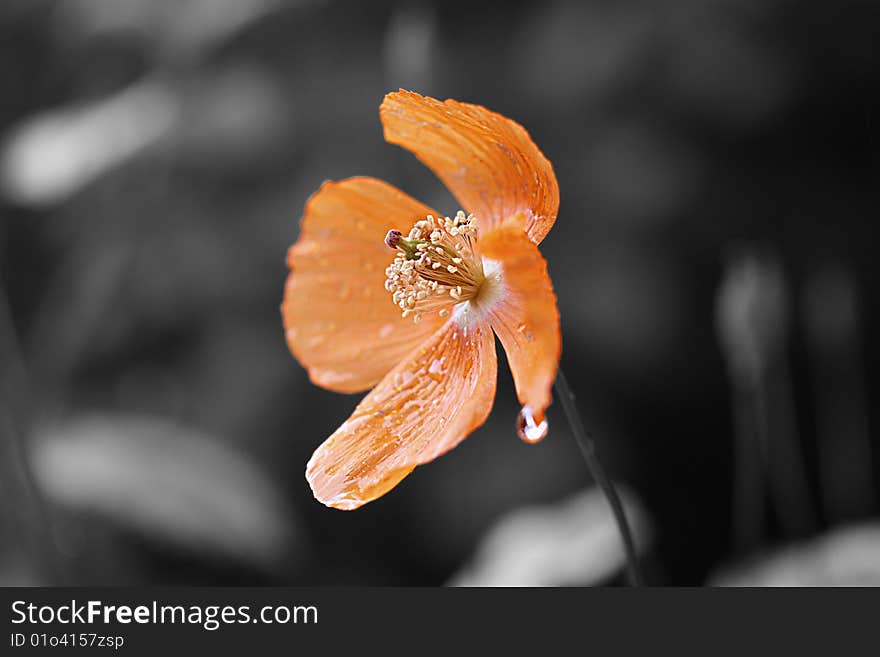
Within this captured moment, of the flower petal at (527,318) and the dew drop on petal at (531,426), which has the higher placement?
the flower petal at (527,318)

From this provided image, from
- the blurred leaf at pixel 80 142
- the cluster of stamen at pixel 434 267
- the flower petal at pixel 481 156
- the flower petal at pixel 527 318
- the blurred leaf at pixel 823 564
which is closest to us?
the flower petal at pixel 527 318

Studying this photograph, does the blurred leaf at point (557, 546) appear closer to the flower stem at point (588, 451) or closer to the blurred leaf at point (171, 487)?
the blurred leaf at point (171, 487)

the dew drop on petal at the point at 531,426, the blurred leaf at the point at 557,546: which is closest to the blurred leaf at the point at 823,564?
the blurred leaf at the point at 557,546

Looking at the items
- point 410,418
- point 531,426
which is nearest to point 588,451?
point 531,426

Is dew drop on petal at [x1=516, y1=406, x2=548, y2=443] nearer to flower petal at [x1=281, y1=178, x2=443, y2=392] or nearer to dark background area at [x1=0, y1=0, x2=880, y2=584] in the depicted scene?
flower petal at [x1=281, y1=178, x2=443, y2=392]

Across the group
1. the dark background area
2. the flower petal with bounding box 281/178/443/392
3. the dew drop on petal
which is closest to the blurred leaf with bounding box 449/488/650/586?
the dark background area
